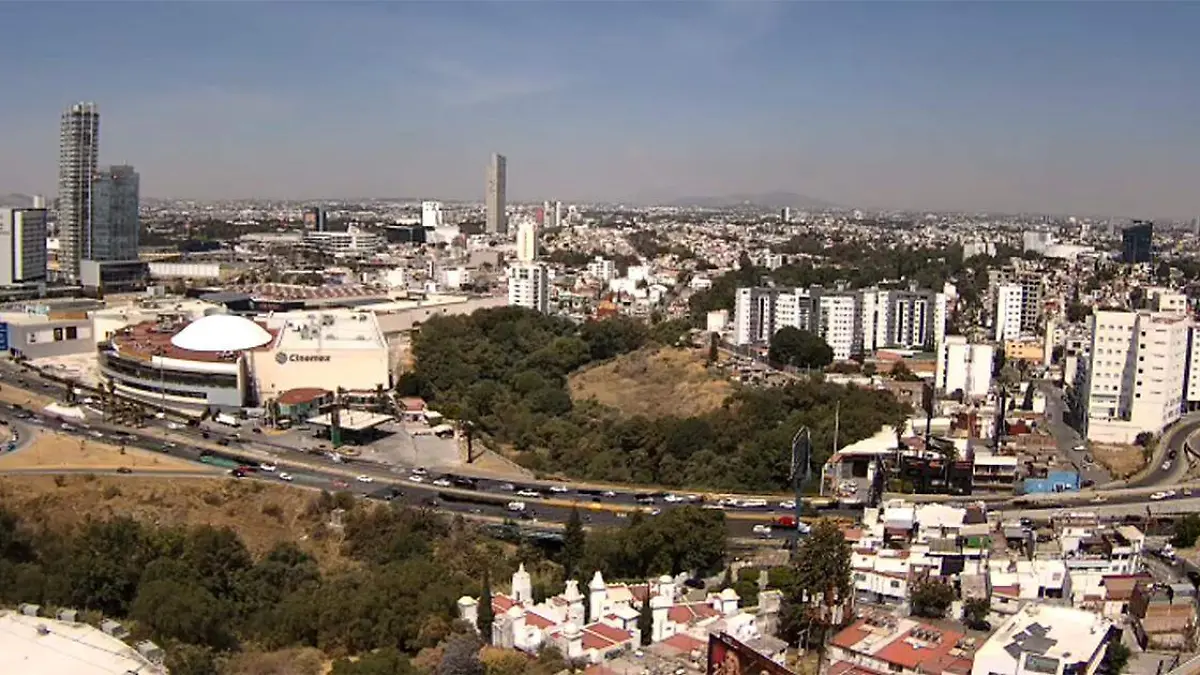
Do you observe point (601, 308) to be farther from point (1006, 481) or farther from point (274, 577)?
point (274, 577)

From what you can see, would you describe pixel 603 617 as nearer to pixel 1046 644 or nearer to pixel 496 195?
pixel 1046 644

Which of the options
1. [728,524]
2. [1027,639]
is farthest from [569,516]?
[1027,639]

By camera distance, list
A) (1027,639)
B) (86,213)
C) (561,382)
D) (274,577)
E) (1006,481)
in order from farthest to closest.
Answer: (86,213), (561,382), (1006,481), (274,577), (1027,639)

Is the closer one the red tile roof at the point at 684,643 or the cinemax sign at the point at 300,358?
the red tile roof at the point at 684,643

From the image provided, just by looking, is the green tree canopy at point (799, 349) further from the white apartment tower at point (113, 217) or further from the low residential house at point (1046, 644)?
the white apartment tower at point (113, 217)

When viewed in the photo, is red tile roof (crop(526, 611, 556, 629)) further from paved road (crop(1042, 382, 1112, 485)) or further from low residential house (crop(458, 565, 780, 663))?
paved road (crop(1042, 382, 1112, 485))

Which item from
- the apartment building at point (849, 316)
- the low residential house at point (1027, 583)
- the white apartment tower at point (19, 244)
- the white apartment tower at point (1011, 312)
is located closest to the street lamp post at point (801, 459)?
the low residential house at point (1027, 583)

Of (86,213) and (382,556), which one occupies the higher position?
(86,213)

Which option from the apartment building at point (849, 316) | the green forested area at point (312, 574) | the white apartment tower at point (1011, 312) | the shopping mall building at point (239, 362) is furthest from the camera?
the white apartment tower at point (1011, 312)
